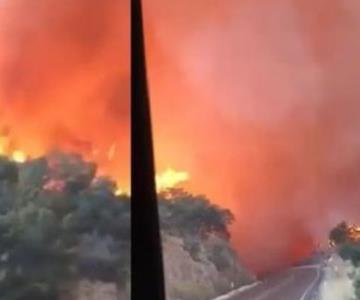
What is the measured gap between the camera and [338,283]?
3.90 ft

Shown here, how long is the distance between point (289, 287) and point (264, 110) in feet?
1.03

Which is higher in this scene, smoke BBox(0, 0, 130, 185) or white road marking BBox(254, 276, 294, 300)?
smoke BBox(0, 0, 130, 185)

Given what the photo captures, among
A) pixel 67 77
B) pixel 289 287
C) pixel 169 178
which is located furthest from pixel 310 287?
pixel 67 77

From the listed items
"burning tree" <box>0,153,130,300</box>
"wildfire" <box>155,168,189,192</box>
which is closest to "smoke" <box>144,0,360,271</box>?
"wildfire" <box>155,168,189,192</box>

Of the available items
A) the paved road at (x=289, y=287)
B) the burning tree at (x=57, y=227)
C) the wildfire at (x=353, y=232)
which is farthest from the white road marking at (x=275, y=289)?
the burning tree at (x=57, y=227)

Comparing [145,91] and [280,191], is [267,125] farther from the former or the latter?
[145,91]

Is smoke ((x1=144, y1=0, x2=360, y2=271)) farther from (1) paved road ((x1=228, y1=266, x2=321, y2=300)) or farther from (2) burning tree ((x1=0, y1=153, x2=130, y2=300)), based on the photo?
(2) burning tree ((x1=0, y1=153, x2=130, y2=300))

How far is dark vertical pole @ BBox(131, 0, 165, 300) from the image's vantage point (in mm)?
1159

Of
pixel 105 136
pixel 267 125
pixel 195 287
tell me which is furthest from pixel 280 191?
pixel 105 136

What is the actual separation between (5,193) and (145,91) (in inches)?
12.0

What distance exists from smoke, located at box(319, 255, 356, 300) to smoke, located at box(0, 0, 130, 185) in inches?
15.2

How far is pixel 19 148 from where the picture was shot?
1.23 m

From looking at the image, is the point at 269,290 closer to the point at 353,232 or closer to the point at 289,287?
the point at 289,287

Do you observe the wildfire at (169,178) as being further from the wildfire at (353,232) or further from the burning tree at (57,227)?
the wildfire at (353,232)
